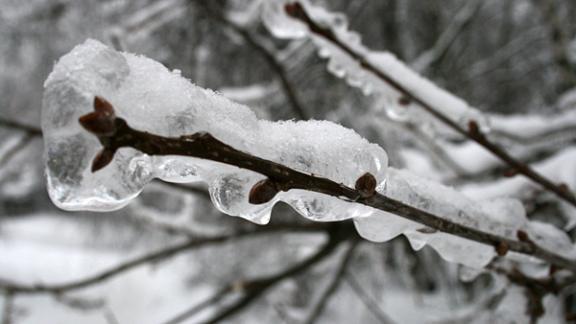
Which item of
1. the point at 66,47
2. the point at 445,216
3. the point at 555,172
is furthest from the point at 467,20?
the point at 66,47

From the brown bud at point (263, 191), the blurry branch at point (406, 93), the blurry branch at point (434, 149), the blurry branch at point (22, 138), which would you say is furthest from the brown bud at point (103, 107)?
the blurry branch at point (434, 149)

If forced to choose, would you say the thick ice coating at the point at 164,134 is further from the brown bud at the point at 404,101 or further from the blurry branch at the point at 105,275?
the blurry branch at the point at 105,275

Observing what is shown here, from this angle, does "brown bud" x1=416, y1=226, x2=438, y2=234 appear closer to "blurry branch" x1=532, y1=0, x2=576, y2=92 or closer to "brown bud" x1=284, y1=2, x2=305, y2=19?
"brown bud" x1=284, y1=2, x2=305, y2=19

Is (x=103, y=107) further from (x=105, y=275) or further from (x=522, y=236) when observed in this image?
(x=105, y=275)

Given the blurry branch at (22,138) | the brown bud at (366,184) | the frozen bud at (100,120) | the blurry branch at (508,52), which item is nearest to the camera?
the frozen bud at (100,120)

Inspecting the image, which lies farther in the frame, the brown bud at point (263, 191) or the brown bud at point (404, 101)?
the brown bud at point (404, 101)

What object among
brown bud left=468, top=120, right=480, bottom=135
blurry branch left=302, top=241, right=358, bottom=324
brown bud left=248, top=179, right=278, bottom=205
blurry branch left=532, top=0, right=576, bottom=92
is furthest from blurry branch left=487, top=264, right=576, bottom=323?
blurry branch left=532, top=0, right=576, bottom=92

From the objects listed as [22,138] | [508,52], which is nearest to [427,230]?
[22,138]
